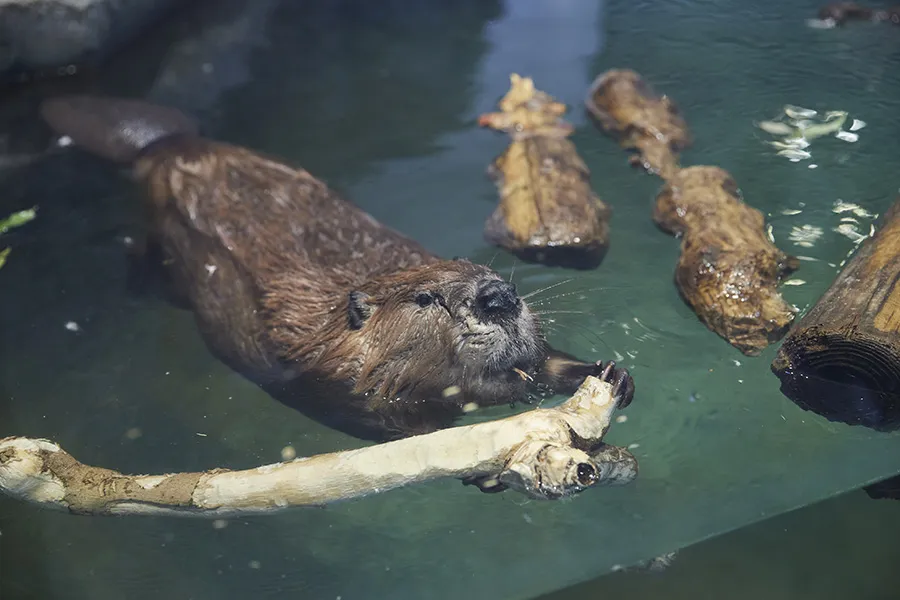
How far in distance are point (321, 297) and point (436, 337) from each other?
25.9 inches

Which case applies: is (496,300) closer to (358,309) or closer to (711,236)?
(358,309)

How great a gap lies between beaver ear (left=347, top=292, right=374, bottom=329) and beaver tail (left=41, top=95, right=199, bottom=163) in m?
1.88

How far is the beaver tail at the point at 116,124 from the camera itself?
15.1 feet

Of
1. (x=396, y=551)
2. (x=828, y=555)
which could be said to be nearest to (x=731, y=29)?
(x=828, y=555)

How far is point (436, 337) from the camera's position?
10.4ft

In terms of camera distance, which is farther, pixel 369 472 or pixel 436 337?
pixel 436 337

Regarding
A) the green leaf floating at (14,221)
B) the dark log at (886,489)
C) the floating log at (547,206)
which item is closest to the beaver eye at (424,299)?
the floating log at (547,206)

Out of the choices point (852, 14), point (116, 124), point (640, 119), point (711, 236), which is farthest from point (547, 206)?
point (852, 14)

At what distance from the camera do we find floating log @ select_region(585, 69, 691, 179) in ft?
15.9

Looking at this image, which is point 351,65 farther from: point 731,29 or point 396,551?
point 396,551

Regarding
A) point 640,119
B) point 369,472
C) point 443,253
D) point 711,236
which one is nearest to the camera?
point 369,472

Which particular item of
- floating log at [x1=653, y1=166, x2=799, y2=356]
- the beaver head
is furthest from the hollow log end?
the beaver head

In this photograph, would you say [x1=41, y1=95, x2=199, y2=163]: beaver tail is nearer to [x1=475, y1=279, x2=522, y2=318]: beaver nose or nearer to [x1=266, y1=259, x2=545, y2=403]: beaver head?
[x1=266, y1=259, x2=545, y2=403]: beaver head

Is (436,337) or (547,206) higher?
(436,337)
